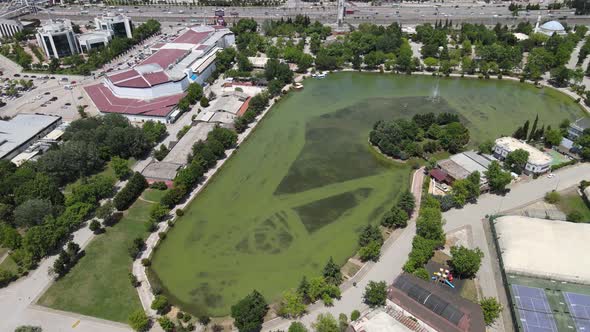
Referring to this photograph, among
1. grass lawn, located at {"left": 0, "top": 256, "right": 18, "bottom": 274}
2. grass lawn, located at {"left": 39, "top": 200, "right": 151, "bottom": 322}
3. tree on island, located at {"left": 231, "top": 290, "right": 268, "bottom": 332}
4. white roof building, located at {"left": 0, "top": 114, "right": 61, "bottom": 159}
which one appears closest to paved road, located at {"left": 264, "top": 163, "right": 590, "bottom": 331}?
tree on island, located at {"left": 231, "top": 290, "right": 268, "bottom": 332}

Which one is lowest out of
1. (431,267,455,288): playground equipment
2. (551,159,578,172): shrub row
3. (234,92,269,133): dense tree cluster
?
(431,267,455,288): playground equipment

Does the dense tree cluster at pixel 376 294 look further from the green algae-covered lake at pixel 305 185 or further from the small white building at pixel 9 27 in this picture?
the small white building at pixel 9 27

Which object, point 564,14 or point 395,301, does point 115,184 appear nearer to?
point 395,301

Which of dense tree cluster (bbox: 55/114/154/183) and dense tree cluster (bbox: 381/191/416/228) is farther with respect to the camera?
dense tree cluster (bbox: 55/114/154/183)

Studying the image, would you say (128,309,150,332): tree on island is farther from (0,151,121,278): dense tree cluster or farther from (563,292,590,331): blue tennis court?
(563,292,590,331): blue tennis court

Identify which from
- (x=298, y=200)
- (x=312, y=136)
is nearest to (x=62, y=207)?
(x=298, y=200)

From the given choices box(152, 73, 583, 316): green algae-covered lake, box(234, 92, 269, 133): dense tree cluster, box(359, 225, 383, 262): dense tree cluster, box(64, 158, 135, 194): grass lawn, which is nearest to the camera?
box(359, 225, 383, 262): dense tree cluster

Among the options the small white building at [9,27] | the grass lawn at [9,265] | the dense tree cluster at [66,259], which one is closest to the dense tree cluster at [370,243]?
the dense tree cluster at [66,259]

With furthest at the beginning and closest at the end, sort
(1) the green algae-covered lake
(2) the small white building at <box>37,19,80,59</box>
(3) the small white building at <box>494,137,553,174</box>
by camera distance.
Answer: (2) the small white building at <box>37,19,80,59</box> → (3) the small white building at <box>494,137,553,174</box> → (1) the green algae-covered lake
